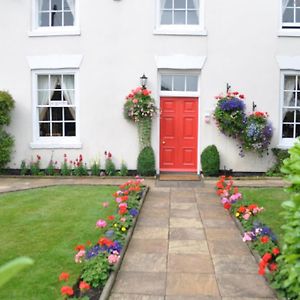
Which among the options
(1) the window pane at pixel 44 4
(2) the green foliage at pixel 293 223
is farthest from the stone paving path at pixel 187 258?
(1) the window pane at pixel 44 4

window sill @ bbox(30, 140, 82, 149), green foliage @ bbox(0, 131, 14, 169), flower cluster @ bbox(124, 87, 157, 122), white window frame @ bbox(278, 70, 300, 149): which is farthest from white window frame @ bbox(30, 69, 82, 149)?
white window frame @ bbox(278, 70, 300, 149)

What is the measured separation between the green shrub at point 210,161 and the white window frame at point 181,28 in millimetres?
3192

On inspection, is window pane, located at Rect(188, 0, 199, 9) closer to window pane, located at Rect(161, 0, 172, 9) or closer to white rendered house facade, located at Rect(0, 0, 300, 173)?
white rendered house facade, located at Rect(0, 0, 300, 173)

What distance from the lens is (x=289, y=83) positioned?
12.0 metres

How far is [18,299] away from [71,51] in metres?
9.01

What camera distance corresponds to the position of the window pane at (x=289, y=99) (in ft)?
39.4

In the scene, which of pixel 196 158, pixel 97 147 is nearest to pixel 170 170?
pixel 196 158

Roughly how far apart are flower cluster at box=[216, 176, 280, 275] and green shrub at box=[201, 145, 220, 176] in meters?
3.06

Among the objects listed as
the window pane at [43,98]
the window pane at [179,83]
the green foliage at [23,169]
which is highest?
the window pane at [179,83]

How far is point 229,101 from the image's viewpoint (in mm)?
11273

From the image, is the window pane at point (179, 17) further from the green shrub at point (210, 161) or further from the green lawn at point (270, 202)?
the green lawn at point (270, 202)

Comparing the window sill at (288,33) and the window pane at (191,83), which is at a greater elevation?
the window sill at (288,33)

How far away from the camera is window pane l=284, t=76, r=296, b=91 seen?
471 inches

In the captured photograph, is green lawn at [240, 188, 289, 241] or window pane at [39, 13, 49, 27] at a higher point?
window pane at [39, 13, 49, 27]
